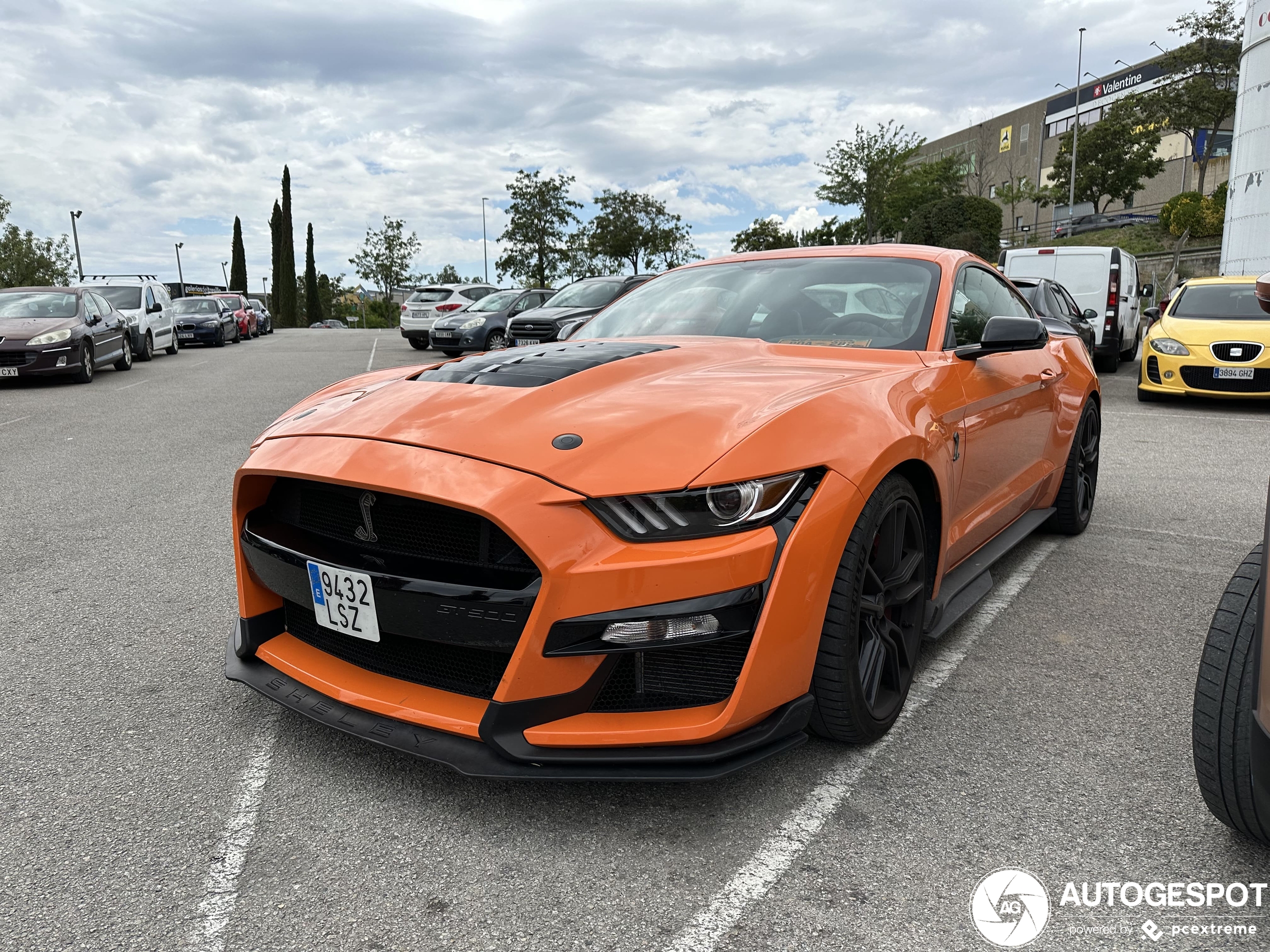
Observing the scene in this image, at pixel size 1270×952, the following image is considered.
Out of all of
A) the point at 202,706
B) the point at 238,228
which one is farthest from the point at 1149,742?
the point at 238,228

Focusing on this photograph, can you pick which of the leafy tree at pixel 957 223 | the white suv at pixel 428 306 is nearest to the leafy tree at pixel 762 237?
the leafy tree at pixel 957 223

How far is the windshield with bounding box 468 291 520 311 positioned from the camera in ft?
61.7

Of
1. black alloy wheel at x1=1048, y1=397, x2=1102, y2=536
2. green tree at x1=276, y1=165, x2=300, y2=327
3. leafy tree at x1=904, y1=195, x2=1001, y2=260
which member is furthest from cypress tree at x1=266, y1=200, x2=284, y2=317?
black alloy wheel at x1=1048, y1=397, x2=1102, y2=536

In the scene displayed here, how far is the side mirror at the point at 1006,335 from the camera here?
3270 mm

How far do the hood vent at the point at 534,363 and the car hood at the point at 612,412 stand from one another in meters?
0.04

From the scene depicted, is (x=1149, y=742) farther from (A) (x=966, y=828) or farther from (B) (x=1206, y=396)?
(B) (x=1206, y=396)

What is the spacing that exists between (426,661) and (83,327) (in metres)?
14.2

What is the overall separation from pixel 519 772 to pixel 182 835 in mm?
854

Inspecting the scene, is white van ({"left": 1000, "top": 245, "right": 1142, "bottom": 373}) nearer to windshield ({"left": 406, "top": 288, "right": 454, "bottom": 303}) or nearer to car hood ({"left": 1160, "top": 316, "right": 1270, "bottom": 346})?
car hood ({"left": 1160, "top": 316, "right": 1270, "bottom": 346})

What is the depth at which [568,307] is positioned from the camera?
608 inches

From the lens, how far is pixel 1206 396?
34.4ft

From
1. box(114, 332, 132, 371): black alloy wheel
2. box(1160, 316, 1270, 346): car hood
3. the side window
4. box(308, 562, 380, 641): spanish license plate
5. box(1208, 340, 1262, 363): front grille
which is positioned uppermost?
the side window

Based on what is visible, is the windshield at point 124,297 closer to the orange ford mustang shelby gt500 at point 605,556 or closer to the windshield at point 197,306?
the windshield at point 197,306

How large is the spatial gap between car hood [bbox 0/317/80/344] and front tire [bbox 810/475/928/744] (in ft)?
45.9
